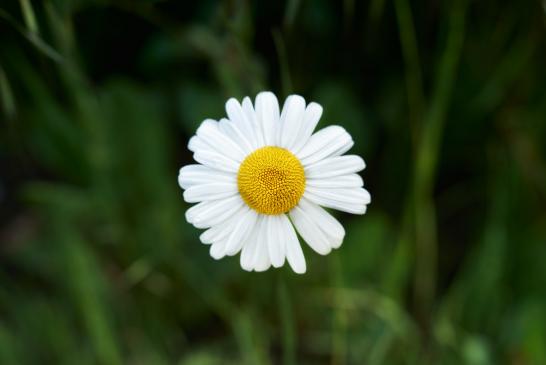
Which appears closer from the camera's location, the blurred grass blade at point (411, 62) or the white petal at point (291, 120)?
the white petal at point (291, 120)

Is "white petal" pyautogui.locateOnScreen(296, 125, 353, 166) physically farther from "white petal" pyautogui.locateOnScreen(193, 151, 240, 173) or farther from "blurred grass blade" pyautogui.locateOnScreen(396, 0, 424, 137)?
"blurred grass blade" pyautogui.locateOnScreen(396, 0, 424, 137)

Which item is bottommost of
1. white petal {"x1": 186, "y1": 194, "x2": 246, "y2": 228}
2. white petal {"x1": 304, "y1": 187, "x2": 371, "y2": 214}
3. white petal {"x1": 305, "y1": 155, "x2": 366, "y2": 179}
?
white petal {"x1": 186, "y1": 194, "x2": 246, "y2": 228}

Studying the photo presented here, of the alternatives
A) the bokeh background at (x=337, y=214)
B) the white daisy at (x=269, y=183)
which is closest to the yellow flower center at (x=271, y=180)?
the white daisy at (x=269, y=183)

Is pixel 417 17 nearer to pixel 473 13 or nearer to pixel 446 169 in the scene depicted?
pixel 473 13

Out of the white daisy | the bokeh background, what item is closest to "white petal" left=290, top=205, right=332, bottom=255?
the white daisy

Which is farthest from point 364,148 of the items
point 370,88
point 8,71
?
point 8,71

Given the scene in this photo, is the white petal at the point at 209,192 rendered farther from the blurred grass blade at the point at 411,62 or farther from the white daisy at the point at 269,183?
the blurred grass blade at the point at 411,62

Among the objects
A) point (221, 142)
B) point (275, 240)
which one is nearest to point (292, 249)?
point (275, 240)
